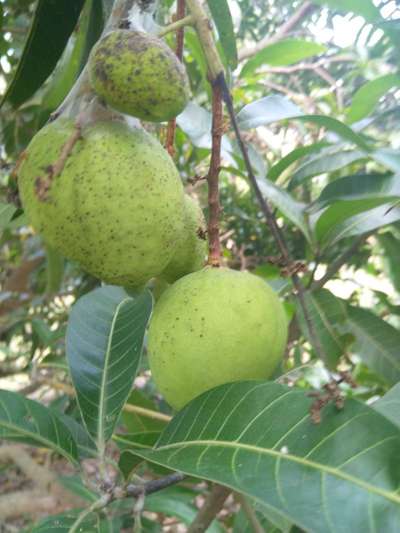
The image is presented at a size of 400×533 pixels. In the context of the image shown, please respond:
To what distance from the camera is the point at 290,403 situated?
2.15 feet

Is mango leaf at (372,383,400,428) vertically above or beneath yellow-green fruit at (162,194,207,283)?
beneath

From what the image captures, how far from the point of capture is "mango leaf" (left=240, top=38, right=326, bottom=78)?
1.75 metres

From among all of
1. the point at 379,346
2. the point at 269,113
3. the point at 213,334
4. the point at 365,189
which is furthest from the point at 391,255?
the point at 213,334

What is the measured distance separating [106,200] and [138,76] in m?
0.14

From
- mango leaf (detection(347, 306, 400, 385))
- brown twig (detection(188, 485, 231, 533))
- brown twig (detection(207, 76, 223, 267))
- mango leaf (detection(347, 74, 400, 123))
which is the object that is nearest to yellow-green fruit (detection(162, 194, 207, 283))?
brown twig (detection(207, 76, 223, 267))

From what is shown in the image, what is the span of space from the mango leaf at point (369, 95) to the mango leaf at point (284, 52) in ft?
1.09

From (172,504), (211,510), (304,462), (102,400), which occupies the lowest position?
(172,504)

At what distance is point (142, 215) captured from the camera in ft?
2.25

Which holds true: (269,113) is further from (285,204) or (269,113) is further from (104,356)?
(104,356)

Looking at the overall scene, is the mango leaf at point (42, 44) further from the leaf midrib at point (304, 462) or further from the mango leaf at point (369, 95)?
the mango leaf at point (369, 95)

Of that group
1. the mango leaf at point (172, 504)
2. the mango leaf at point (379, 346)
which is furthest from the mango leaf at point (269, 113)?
the mango leaf at point (172, 504)

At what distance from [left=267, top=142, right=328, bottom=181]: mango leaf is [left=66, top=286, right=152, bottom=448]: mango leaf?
0.49 meters

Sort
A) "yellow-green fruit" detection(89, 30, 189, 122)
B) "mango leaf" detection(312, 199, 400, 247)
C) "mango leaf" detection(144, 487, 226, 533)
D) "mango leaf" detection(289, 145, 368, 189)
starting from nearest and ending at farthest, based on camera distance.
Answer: "yellow-green fruit" detection(89, 30, 189, 122) < "mango leaf" detection(312, 199, 400, 247) < "mango leaf" detection(289, 145, 368, 189) < "mango leaf" detection(144, 487, 226, 533)

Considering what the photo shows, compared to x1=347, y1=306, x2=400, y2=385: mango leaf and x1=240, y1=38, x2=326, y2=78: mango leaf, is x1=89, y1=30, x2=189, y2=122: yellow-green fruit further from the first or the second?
x1=240, y1=38, x2=326, y2=78: mango leaf
